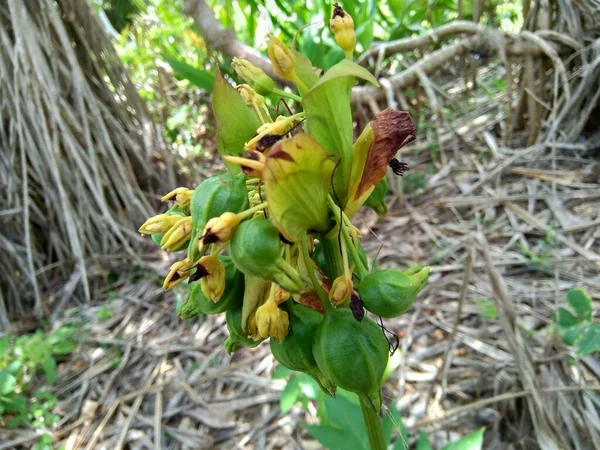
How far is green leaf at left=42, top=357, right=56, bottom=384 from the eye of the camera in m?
1.97

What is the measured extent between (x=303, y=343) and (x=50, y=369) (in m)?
1.68

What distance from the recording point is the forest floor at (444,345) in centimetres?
135

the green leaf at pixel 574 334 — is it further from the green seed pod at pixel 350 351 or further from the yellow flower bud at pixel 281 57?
the yellow flower bud at pixel 281 57

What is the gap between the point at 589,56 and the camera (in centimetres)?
249

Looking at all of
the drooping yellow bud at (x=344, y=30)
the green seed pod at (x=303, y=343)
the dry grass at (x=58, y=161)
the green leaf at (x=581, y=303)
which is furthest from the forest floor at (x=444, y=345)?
the drooping yellow bud at (x=344, y=30)

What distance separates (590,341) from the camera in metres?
1.12

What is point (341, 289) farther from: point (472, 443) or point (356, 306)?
point (472, 443)

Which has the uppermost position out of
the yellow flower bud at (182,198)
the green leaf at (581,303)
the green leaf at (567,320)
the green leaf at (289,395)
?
the yellow flower bud at (182,198)

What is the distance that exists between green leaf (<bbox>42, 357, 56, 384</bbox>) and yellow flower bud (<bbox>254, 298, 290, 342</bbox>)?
5.50 ft

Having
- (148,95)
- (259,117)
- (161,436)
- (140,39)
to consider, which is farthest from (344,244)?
(140,39)

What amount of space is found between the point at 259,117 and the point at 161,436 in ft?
4.61

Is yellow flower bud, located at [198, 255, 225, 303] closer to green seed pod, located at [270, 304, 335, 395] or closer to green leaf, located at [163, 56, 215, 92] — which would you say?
green seed pod, located at [270, 304, 335, 395]

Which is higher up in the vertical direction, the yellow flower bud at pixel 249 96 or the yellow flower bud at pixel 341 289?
the yellow flower bud at pixel 249 96

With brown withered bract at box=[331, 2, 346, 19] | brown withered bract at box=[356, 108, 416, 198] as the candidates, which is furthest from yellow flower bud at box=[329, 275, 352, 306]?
brown withered bract at box=[331, 2, 346, 19]
